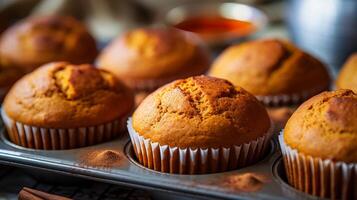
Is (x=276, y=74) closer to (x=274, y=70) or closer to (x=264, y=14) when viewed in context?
(x=274, y=70)

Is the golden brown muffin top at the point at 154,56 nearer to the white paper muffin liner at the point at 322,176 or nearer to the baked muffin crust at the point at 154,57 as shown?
the baked muffin crust at the point at 154,57

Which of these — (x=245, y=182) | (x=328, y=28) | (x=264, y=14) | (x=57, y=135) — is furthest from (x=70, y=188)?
(x=264, y=14)

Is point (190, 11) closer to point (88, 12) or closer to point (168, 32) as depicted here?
point (88, 12)

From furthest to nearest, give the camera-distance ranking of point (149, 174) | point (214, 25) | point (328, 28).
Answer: point (214, 25), point (328, 28), point (149, 174)

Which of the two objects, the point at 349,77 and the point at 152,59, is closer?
the point at 349,77

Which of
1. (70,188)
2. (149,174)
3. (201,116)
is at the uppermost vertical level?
(201,116)

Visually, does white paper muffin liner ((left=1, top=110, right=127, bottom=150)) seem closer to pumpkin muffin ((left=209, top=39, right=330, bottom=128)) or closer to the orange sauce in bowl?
pumpkin muffin ((left=209, top=39, right=330, bottom=128))

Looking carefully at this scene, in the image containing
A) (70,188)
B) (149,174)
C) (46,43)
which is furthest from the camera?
(46,43)

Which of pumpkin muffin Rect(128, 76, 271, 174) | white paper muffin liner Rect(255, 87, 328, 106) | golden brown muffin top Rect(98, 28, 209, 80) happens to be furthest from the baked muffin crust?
pumpkin muffin Rect(128, 76, 271, 174)
